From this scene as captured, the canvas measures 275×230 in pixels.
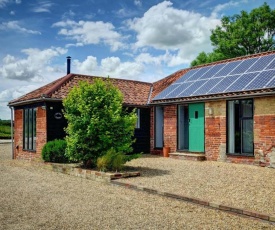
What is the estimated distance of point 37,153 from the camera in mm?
15656

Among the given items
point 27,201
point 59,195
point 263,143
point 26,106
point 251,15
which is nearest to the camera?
point 27,201

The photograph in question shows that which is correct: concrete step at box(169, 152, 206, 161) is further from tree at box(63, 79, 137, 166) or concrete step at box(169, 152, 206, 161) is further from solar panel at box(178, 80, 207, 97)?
tree at box(63, 79, 137, 166)

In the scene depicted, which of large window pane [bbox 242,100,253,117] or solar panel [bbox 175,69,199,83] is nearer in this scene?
large window pane [bbox 242,100,253,117]

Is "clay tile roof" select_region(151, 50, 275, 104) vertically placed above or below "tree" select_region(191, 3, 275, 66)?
below

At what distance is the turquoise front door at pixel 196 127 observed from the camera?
14719 mm

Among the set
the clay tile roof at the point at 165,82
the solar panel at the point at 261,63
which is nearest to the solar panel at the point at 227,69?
the solar panel at the point at 261,63

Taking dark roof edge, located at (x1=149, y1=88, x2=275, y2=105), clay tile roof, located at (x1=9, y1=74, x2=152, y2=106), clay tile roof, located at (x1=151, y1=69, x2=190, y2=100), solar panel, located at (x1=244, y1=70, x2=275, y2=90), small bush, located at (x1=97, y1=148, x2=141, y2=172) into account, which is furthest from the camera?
clay tile roof, located at (x1=151, y1=69, x2=190, y2=100)

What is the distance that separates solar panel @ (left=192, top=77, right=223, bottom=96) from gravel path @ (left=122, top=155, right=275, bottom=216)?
11.7 ft

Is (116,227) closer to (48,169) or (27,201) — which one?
(27,201)

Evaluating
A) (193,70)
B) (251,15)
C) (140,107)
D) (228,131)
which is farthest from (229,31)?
(228,131)

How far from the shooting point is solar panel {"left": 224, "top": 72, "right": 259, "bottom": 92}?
1328cm

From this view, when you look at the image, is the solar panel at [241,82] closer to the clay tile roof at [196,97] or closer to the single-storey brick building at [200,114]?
the single-storey brick building at [200,114]

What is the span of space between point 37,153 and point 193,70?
9703mm

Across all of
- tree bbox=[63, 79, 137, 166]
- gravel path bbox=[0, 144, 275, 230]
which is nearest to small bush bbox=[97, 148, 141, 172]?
tree bbox=[63, 79, 137, 166]
